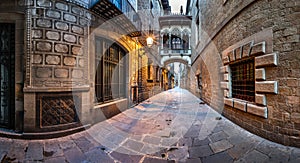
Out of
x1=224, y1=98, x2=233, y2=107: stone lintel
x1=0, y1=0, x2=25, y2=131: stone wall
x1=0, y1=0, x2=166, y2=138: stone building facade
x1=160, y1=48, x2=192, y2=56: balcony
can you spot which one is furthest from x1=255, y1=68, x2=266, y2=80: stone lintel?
x1=160, y1=48, x2=192, y2=56: balcony

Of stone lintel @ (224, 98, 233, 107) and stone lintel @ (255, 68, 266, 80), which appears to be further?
stone lintel @ (224, 98, 233, 107)

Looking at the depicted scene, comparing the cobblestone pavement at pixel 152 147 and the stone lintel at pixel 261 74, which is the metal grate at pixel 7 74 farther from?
the stone lintel at pixel 261 74

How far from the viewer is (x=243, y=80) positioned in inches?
179

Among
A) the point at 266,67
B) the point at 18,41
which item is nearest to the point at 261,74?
the point at 266,67

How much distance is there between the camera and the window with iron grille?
205 inches

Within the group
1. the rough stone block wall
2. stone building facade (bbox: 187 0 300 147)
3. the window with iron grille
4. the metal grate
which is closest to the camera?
stone building facade (bbox: 187 0 300 147)

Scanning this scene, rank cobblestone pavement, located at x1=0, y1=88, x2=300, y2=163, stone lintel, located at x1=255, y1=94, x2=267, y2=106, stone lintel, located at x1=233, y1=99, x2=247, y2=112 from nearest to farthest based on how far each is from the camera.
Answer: cobblestone pavement, located at x1=0, y1=88, x2=300, y2=163 < stone lintel, located at x1=255, y1=94, x2=267, y2=106 < stone lintel, located at x1=233, y1=99, x2=247, y2=112

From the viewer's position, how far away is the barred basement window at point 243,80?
164 inches

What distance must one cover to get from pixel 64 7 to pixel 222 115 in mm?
6059

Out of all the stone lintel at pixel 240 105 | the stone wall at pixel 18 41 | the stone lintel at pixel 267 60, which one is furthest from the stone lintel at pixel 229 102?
the stone wall at pixel 18 41

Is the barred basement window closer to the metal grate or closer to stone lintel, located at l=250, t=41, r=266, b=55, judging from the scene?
stone lintel, located at l=250, t=41, r=266, b=55

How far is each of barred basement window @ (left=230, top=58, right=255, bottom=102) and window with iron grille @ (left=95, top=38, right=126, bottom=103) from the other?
441 cm

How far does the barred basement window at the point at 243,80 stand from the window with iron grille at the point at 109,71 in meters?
4.41

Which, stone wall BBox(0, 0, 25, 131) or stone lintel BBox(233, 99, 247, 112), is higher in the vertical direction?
stone wall BBox(0, 0, 25, 131)
